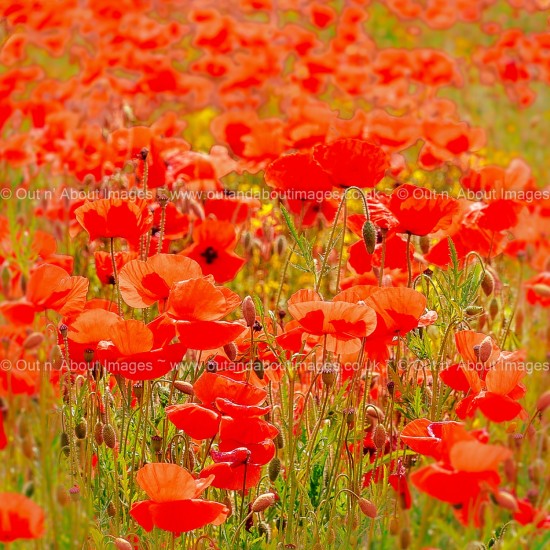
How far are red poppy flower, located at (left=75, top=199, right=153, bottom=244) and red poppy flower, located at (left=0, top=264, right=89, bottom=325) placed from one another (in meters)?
0.24

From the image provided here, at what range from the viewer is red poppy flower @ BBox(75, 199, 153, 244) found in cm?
248

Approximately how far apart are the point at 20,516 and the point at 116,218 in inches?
37.5

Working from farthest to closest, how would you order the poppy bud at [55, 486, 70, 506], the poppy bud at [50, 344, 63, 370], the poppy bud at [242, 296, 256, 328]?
1. the poppy bud at [242, 296, 256, 328]
2. the poppy bud at [50, 344, 63, 370]
3. the poppy bud at [55, 486, 70, 506]

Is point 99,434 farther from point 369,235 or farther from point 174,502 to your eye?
point 369,235

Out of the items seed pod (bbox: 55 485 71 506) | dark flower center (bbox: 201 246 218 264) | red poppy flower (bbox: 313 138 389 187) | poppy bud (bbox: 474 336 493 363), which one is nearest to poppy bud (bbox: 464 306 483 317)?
poppy bud (bbox: 474 336 493 363)

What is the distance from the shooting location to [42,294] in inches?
88.7

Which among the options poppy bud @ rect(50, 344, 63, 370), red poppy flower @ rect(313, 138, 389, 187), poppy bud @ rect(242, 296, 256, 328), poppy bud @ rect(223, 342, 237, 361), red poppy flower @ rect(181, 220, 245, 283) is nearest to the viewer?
poppy bud @ rect(50, 344, 63, 370)

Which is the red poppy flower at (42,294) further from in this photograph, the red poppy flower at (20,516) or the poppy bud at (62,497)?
the red poppy flower at (20,516)

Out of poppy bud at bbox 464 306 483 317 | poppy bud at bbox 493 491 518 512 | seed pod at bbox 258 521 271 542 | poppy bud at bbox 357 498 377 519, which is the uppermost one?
poppy bud at bbox 464 306 483 317

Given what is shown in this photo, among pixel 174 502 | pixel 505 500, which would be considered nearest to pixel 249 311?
pixel 174 502

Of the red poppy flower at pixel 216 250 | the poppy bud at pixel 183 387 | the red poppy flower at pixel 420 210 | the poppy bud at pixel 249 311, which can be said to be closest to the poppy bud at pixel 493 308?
the red poppy flower at pixel 420 210

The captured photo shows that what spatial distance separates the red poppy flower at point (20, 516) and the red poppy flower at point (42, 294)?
61 centimetres

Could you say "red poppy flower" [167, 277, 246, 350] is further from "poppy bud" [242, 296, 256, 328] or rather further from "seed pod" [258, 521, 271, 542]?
"seed pod" [258, 521, 271, 542]

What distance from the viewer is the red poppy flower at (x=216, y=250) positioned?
9.66 feet
